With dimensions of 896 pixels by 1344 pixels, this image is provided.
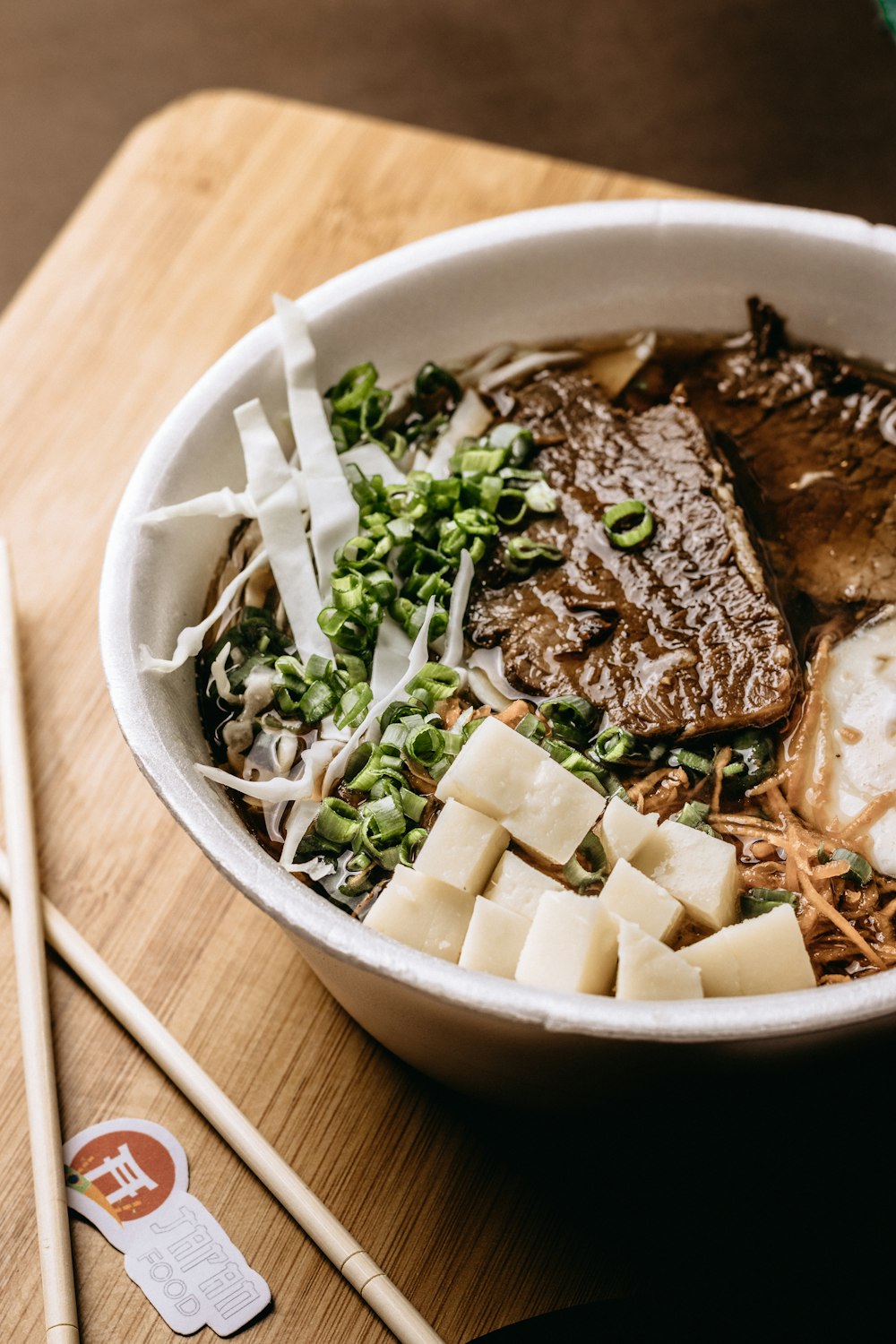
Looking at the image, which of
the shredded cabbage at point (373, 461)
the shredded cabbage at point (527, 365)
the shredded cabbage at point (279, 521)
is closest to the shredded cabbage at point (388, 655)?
the shredded cabbage at point (279, 521)

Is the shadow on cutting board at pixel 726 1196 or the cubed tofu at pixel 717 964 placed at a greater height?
the cubed tofu at pixel 717 964

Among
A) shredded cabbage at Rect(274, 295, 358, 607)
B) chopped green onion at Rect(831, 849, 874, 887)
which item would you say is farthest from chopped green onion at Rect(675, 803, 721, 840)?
shredded cabbage at Rect(274, 295, 358, 607)

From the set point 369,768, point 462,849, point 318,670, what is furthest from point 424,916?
point 318,670

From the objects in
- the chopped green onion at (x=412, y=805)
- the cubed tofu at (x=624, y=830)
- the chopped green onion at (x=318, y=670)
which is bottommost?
the cubed tofu at (x=624, y=830)

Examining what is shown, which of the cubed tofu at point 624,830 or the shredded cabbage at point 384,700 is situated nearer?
the cubed tofu at point 624,830

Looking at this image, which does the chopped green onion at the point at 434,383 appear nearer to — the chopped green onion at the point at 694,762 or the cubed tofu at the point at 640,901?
the chopped green onion at the point at 694,762

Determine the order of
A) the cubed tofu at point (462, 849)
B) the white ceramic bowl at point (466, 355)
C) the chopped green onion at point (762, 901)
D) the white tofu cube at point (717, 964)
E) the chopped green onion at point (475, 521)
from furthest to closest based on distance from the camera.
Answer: the chopped green onion at point (475, 521) < the chopped green onion at point (762, 901) < the cubed tofu at point (462, 849) < the white tofu cube at point (717, 964) < the white ceramic bowl at point (466, 355)

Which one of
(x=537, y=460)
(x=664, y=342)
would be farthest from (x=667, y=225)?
(x=537, y=460)
